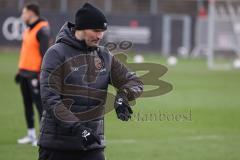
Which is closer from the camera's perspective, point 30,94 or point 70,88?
point 70,88

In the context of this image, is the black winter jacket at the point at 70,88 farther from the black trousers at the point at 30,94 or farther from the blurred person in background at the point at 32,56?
the black trousers at the point at 30,94

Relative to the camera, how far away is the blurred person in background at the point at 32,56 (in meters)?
12.1

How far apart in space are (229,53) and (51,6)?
11.7 metres

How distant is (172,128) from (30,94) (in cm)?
360

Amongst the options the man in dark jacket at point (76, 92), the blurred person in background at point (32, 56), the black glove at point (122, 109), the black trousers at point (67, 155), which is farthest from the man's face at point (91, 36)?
the blurred person in background at point (32, 56)

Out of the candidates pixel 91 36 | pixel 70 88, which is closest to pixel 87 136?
pixel 70 88

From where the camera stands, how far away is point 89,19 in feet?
21.6

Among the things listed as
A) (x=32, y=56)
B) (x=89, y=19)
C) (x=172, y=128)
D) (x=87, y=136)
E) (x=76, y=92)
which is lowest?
(x=172, y=128)

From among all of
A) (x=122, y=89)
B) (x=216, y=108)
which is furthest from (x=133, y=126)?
(x=122, y=89)

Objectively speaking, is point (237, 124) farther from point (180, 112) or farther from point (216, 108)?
point (216, 108)

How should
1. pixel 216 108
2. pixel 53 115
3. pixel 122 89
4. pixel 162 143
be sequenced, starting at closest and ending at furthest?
pixel 53 115 → pixel 122 89 → pixel 162 143 → pixel 216 108

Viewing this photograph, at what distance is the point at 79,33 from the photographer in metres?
6.61

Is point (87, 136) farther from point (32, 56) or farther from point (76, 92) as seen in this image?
point (32, 56)

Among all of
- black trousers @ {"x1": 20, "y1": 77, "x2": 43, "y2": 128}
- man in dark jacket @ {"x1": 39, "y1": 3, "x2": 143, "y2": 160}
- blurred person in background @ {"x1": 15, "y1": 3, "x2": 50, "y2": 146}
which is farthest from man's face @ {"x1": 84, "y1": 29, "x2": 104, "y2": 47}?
black trousers @ {"x1": 20, "y1": 77, "x2": 43, "y2": 128}
